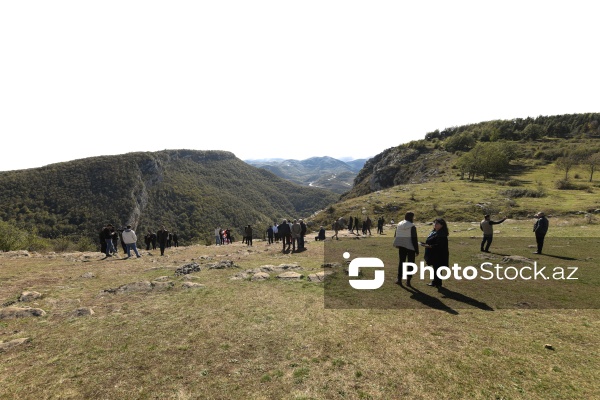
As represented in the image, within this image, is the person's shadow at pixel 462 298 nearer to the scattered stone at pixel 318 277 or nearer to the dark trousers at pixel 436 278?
the dark trousers at pixel 436 278

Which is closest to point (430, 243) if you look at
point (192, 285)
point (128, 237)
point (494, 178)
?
point (192, 285)

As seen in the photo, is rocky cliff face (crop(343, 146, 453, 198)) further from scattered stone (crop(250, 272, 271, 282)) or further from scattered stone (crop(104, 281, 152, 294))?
scattered stone (crop(104, 281, 152, 294))

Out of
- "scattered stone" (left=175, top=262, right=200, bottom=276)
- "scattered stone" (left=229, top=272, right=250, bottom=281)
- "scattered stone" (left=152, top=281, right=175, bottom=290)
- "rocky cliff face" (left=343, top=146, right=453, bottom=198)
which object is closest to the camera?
"scattered stone" (left=152, top=281, right=175, bottom=290)

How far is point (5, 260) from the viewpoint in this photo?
18219 millimetres

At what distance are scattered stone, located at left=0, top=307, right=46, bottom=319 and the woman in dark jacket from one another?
13494mm

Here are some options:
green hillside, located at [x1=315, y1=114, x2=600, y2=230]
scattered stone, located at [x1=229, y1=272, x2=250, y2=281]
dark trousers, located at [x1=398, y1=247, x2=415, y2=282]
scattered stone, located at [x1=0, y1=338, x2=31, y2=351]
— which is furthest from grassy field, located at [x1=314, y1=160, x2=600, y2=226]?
scattered stone, located at [x1=0, y1=338, x2=31, y2=351]

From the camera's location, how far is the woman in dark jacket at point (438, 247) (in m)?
10.9

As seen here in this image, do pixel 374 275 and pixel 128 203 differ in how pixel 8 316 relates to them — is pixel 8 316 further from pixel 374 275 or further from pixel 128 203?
pixel 128 203

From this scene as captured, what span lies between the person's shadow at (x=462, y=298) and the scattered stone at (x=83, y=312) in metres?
12.0

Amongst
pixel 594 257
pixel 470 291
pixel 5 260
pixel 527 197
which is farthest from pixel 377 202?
pixel 5 260

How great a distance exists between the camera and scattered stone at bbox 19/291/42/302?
10516 mm

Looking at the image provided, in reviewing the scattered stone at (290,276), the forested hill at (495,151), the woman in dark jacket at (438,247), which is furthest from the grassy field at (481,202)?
the scattered stone at (290,276)

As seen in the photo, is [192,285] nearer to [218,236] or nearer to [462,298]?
[462,298]
